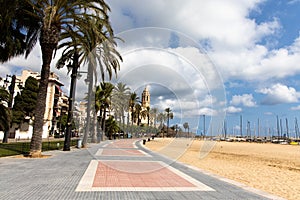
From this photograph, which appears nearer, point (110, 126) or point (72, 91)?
point (72, 91)

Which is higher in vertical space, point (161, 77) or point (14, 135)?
point (161, 77)

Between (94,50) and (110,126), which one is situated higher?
(94,50)

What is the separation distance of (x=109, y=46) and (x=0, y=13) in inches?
291

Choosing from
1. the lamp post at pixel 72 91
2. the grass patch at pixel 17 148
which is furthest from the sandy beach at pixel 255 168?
the grass patch at pixel 17 148

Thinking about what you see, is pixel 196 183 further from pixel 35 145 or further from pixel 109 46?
pixel 109 46

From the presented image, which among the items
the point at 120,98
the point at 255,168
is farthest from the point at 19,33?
the point at 120,98

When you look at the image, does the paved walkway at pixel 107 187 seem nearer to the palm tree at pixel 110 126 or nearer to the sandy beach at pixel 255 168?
the sandy beach at pixel 255 168

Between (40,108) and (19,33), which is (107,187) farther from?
(19,33)

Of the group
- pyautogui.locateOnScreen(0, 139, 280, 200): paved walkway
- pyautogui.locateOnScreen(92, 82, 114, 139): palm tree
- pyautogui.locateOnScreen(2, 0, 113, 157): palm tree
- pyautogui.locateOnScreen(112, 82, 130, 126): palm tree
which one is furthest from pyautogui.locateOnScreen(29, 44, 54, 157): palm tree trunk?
pyautogui.locateOnScreen(112, 82, 130, 126): palm tree

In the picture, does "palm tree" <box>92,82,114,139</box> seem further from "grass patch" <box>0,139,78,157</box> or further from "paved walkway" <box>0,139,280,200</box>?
"paved walkway" <box>0,139,280,200</box>

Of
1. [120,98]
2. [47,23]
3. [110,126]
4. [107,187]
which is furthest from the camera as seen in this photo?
[110,126]

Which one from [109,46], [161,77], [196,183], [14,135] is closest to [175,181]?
[196,183]

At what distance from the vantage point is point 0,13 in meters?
12.4

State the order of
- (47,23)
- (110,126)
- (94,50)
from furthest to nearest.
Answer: (110,126)
(94,50)
(47,23)
